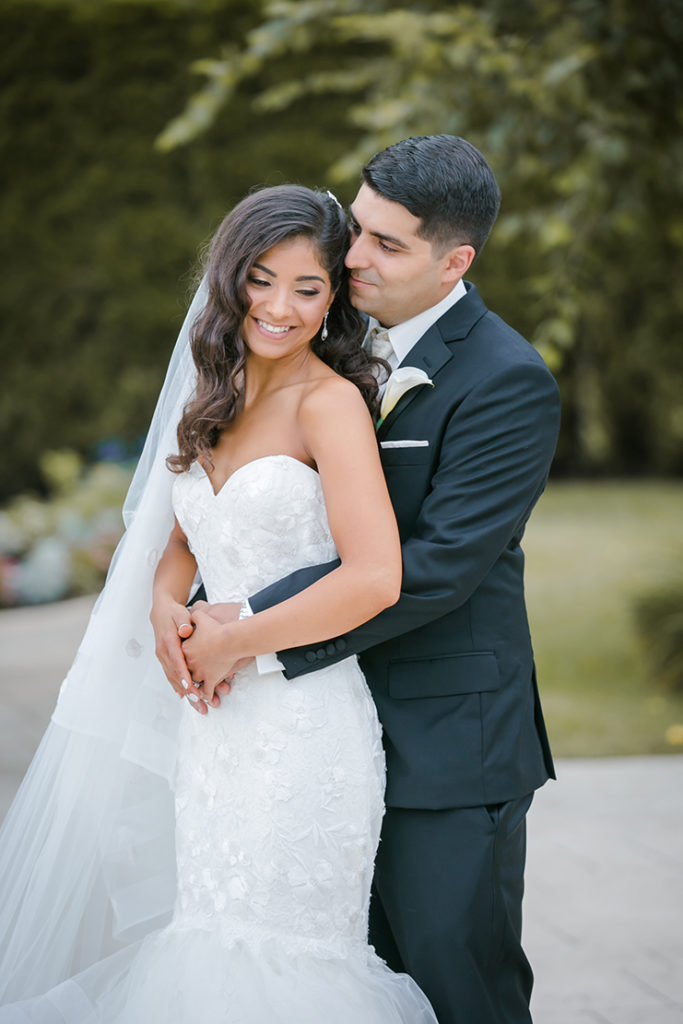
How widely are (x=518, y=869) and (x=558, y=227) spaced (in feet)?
10.1

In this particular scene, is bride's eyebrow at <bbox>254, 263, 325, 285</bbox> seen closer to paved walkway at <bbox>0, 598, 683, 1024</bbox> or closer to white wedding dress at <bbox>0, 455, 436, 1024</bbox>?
white wedding dress at <bbox>0, 455, 436, 1024</bbox>

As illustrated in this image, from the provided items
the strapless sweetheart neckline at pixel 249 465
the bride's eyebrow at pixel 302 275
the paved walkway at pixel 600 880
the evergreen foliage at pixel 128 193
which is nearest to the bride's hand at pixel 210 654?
the strapless sweetheart neckline at pixel 249 465

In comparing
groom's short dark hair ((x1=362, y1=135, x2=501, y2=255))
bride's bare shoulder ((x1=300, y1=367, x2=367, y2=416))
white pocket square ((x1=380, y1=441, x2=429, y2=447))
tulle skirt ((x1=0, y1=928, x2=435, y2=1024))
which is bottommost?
tulle skirt ((x1=0, y1=928, x2=435, y2=1024))

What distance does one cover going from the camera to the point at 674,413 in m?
11.5

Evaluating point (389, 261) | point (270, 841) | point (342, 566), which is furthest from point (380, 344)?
point (270, 841)

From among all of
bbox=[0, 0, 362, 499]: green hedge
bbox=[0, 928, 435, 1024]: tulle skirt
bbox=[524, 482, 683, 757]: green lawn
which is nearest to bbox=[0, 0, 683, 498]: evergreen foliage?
bbox=[0, 0, 362, 499]: green hedge

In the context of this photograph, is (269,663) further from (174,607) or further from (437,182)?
(437,182)

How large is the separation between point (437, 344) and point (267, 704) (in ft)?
2.42

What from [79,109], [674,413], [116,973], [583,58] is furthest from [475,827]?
[674,413]

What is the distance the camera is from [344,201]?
8.23 meters

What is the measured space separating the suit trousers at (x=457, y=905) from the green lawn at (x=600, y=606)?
10.8 ft

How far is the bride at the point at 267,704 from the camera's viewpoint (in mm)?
1983

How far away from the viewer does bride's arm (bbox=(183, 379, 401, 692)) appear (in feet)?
6.40

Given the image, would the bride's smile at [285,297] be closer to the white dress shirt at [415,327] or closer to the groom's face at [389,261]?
the groom's face at [389,261]
